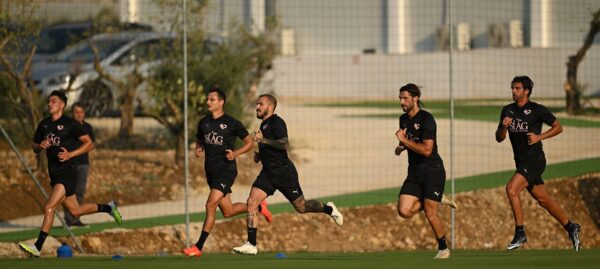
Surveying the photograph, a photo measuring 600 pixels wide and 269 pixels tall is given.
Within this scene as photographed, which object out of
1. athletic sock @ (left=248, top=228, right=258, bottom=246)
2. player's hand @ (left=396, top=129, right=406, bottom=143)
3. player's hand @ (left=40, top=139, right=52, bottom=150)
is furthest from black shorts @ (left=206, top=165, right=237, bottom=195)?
player's hand @ (left=396, top=129, right=406, bottom=143)

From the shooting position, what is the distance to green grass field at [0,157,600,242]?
19.6 meters

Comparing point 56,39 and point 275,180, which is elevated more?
point 56,39

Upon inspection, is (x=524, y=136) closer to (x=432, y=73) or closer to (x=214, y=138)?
(x=214, y=138)

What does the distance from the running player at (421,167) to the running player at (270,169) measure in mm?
1367

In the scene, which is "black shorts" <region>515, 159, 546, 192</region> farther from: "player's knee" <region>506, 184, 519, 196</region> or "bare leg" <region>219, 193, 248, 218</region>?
"bare leg" <region>219, 193, 248, 218</region>

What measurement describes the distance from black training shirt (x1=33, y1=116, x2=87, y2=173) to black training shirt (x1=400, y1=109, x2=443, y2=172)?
13.3ft

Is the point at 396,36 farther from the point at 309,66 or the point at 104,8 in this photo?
the point at 104,8

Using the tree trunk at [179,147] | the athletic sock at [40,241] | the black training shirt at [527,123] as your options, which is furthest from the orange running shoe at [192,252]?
the tree trunk at [179,147]

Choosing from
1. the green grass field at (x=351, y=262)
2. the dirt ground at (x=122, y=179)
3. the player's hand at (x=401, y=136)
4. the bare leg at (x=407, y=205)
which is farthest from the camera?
the dirt ground at (x=122, y=179)

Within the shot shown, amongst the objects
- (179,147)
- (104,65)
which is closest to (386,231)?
(179,147)

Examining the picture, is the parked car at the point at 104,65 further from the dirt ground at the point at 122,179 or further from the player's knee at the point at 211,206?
the player's knee at the point at 211,206

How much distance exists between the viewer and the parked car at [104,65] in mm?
24562

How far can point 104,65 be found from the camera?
25703 millimetres

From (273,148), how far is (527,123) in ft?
9.80
